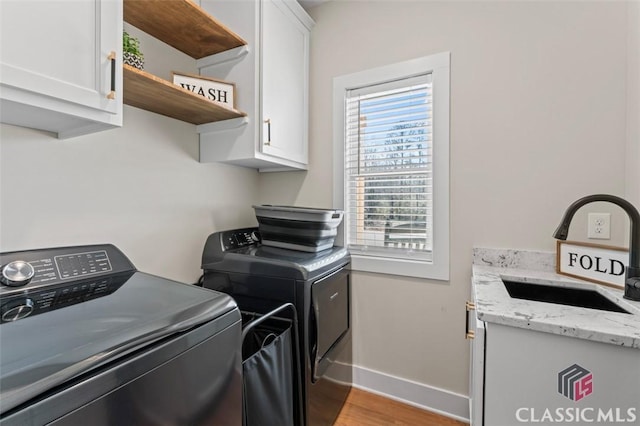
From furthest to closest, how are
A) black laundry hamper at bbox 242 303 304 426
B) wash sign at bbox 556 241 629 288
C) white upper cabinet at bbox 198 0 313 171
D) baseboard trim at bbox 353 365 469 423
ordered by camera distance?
baseboard trim at bbox 353 365 469 423 → white upper cabinet at bbox 198 0 313 171 → wash sign at bbox 556 241 629 288 → black laundry hamper at bbox 242 303 304 426

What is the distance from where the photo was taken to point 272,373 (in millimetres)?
1085

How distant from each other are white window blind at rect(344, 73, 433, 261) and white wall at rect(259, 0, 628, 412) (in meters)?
0.16

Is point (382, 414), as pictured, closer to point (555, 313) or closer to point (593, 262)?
point (555, 313)

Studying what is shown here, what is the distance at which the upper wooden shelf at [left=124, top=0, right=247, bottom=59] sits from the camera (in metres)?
1.21

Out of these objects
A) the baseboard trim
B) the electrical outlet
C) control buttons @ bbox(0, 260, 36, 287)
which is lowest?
the baseboard trim

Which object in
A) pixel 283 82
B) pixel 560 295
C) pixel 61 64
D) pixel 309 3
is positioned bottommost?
pixel 560 295

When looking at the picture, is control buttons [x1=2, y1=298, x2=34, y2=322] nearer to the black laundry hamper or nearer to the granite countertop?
the black laundry hamper

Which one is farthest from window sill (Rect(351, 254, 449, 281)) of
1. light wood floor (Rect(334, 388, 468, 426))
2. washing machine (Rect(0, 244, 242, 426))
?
washing machine (Rect(0, 244, 242, 426))

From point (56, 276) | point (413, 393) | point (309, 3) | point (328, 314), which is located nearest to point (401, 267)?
point (328, 314)

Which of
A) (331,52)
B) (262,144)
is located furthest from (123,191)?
(331,52)

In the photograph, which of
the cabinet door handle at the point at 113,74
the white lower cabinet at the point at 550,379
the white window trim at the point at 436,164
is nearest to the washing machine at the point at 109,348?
the cabinet door handle at the point at 113,74

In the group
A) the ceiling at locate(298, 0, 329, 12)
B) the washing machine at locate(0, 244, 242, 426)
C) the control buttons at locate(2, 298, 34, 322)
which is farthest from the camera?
the ceiling at locate(298, 0, 329, 12)

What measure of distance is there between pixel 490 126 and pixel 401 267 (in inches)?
38.7

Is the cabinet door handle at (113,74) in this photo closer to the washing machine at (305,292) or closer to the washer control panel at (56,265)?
the washer control panel at (56,265)
